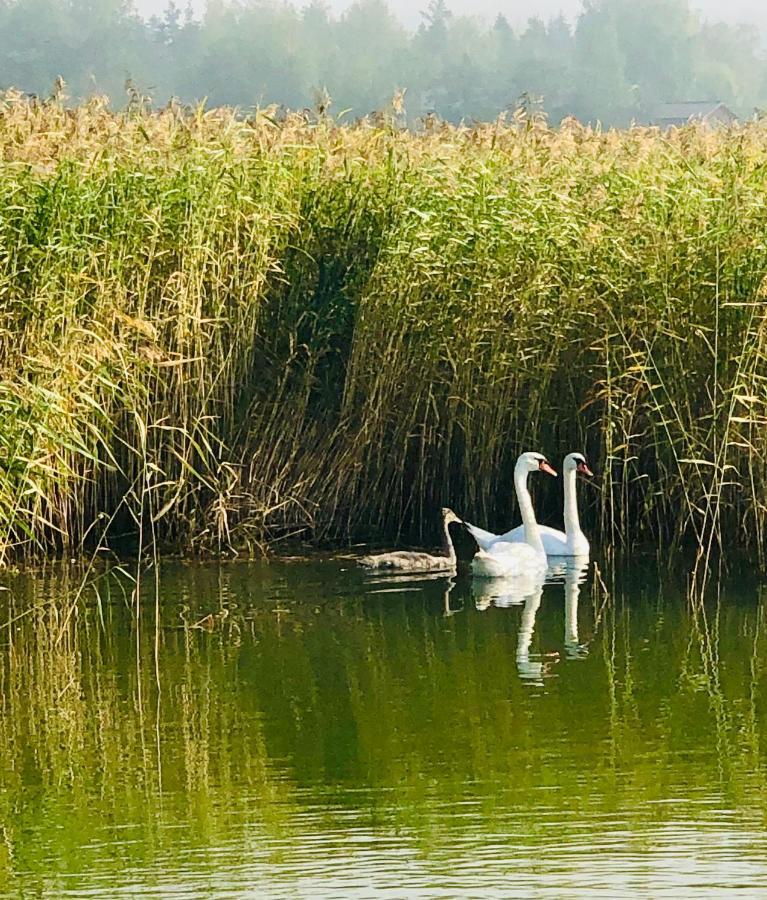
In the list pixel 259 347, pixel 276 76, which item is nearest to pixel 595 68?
pixel 276 76

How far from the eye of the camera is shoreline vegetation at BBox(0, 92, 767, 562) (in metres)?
10.2

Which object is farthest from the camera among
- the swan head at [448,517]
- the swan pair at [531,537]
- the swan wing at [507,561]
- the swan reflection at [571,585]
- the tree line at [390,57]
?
the tree line at [390,57]

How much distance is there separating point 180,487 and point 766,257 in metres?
3.31

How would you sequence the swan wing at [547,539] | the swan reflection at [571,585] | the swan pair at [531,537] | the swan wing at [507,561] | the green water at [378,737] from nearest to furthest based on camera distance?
the green water at [378,737] → the swan reflection at [571,585] → the swan wing at [507,561] → the swan pair at [531,537] → the swan wing at [547,539]

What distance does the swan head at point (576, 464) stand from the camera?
34.6ft

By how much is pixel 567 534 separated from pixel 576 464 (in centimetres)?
41

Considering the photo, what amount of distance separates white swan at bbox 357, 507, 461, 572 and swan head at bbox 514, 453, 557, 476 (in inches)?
18.1

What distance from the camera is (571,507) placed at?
10711 millimetres

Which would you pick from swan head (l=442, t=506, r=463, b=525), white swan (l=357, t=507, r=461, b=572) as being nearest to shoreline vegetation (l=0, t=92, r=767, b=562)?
swan head (l=442, t=506, r=463, b=525)

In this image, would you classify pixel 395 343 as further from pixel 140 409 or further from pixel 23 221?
pixel 23 221

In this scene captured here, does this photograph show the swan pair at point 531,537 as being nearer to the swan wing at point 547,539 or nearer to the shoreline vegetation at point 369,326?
the swan wing at point 547,539

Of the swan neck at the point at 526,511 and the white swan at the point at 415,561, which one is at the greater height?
the swan neck at the point at 526,511

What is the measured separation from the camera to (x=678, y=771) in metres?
6.63

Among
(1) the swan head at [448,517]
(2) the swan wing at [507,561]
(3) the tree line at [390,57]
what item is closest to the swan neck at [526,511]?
(2) the swan wing at [507,561]
